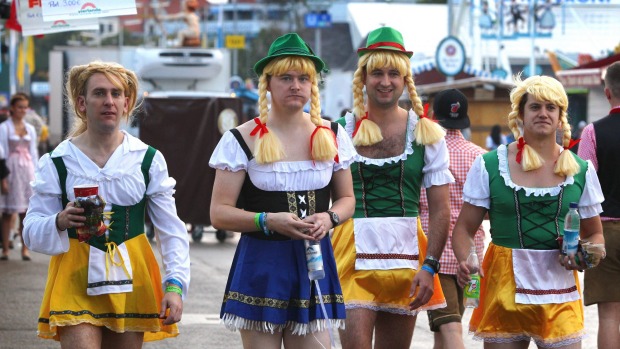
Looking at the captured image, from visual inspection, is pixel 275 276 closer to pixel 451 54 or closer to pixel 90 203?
pixel 90 203

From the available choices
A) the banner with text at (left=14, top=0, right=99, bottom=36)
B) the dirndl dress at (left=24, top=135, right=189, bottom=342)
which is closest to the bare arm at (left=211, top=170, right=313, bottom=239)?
the dirndl dress at (left=24, top=135, right=189, bottom=342)

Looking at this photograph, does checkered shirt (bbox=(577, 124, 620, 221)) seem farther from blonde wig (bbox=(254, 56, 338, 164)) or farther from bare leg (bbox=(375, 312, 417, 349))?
blonde wig (bbox=(254, 56, 338, 164))

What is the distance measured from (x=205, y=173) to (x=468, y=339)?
26.9 feet

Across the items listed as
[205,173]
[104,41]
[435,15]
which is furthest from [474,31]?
[104,41]

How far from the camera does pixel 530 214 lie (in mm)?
6109

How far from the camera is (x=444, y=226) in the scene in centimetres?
638

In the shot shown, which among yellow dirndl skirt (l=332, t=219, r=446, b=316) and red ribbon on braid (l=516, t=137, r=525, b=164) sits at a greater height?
red ribbon on braid (l=516, t=137, r=525, b=164)

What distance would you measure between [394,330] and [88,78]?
217cm

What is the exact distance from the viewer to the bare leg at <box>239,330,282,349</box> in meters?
5.46

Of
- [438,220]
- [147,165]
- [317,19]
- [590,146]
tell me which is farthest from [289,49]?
[317,19]

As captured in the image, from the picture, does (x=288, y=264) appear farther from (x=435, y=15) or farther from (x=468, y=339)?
(x=435, y=15)

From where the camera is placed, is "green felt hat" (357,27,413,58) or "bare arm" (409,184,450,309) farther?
"green felt hat" (357,27,413,58)

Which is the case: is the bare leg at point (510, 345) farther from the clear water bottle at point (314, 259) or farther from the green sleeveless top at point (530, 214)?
the clear water bottle at point (314, 259)

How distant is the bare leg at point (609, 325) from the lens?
289 inches
